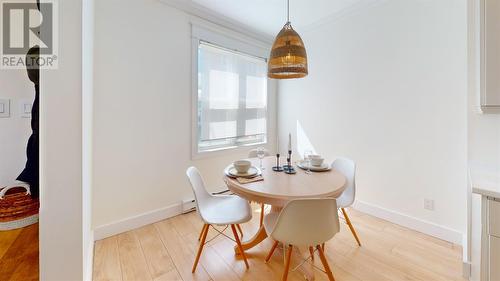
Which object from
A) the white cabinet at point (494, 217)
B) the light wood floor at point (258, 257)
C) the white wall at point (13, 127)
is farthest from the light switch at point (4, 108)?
the white cabinet at point (494, 217)

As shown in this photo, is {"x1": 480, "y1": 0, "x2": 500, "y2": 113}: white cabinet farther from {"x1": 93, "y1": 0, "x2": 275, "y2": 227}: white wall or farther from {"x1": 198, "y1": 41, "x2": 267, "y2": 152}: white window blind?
{"x1": 93, "y1": 0, "x2": 275, "y2": 227}: white wall

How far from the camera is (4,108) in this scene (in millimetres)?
1252

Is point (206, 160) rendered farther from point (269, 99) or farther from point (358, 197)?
point (358, 197)

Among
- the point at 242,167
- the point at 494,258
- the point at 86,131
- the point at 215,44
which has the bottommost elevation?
the point at 494,258

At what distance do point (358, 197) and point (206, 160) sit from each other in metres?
2.11

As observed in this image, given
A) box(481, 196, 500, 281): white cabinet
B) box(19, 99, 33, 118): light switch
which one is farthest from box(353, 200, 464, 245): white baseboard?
box(19, 99, 33, 118): light switch

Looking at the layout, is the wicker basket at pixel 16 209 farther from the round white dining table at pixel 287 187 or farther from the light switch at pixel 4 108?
the round white dining table at pixel 287 187

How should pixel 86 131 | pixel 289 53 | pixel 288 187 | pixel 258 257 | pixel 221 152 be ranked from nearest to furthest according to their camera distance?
1. pixel 86 131
2. pixel 288 187
3. pixel 289 53
4. pixel 258 257
5. pixel 221 152

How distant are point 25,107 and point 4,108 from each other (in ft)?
0.33

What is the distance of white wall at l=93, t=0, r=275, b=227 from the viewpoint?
2027mm

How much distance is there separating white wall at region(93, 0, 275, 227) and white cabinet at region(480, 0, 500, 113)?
2649 mm

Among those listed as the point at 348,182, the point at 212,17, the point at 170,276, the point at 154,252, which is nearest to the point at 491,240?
the point at 348,182

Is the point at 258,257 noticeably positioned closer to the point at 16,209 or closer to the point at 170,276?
the point at 170,276

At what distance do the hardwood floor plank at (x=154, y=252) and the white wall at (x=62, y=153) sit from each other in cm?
87
